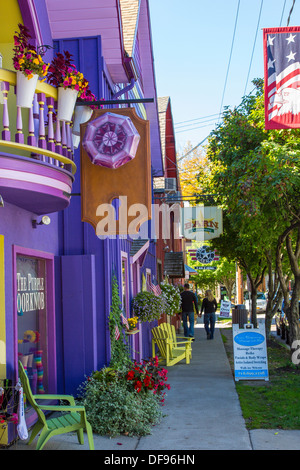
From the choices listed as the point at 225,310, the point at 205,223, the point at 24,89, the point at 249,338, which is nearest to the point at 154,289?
the point at 205,223

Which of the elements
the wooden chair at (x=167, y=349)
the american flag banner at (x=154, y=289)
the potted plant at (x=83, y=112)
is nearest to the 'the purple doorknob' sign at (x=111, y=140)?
the potted plant at (x=83, y=112)

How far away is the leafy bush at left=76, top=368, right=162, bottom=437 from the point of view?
277 inches

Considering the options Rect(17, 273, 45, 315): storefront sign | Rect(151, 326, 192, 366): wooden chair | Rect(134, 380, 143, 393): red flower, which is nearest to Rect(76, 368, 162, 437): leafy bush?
Rect(134, 380, 143, 393): red flower

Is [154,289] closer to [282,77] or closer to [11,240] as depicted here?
[282,77]

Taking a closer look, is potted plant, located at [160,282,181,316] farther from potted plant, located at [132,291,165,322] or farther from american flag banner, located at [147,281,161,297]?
potted plant, located at [132,291,165,322]

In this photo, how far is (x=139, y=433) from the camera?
23.2 ft

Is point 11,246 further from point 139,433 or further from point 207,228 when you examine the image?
point 207,228

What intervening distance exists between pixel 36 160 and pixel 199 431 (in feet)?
13.1

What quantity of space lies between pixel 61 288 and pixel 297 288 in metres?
6.73

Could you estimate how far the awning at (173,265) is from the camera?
21.4 metres

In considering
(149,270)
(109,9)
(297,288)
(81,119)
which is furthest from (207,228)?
(81,119)

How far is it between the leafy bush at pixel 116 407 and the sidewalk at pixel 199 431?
0.14 m

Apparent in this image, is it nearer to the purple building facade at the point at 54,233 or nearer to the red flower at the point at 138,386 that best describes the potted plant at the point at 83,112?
the purple building facade at the point at 54,233

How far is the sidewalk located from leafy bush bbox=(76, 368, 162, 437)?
14cm
